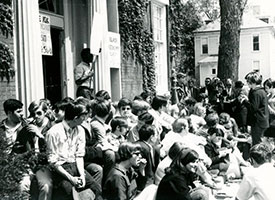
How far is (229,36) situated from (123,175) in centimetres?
1118

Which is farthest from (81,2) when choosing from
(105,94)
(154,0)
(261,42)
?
(261,42)

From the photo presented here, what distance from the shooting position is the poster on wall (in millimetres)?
8117

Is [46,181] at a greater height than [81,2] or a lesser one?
lesser

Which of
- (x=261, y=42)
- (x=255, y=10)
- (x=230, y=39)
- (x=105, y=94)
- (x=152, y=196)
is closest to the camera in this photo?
(x=152, y=196)

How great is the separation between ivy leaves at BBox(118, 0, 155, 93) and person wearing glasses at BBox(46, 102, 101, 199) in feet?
19.8

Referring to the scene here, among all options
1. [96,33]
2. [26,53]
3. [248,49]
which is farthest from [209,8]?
[26,53]

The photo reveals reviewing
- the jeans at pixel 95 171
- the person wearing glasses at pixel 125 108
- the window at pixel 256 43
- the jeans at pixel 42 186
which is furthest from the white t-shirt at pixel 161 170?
the window at pixel 256 43

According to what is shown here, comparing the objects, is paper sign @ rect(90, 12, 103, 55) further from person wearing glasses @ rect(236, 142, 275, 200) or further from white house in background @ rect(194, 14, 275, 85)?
white house in background @ rect(194, 14, 275, 85)

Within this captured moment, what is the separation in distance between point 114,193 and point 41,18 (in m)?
4.62

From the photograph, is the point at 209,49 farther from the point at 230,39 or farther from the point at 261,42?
the point at 230,39

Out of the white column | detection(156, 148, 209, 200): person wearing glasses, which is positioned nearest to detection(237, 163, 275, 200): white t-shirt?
detection(156, 148, 209, 200): person wearing glasses

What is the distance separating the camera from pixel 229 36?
15078mm

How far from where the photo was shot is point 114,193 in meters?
4.64

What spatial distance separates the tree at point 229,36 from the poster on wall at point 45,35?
780 cm
